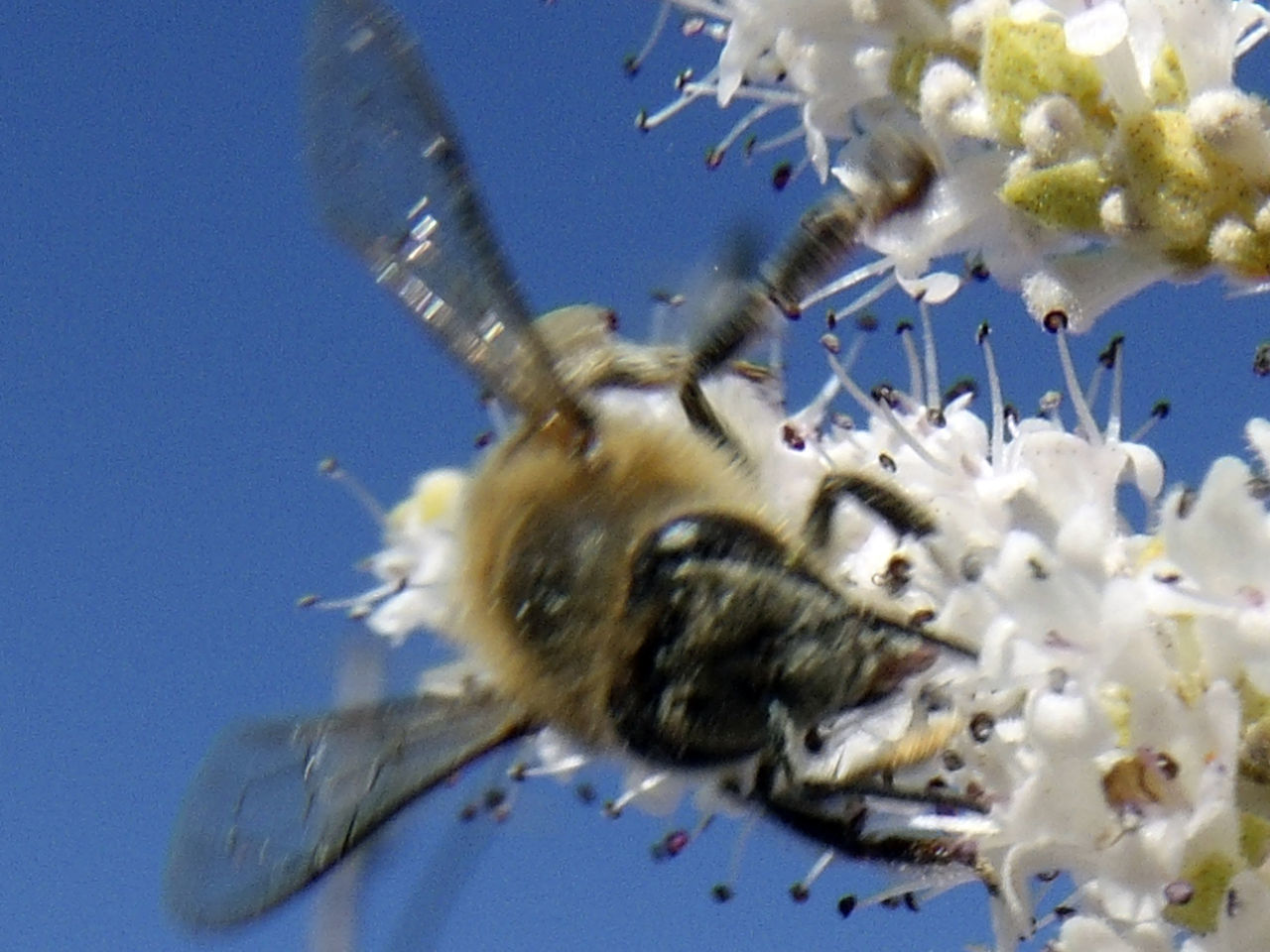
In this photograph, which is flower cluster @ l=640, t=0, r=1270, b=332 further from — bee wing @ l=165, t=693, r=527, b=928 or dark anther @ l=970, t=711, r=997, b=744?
bee wing @ l=165, t=693, r=527, b=928

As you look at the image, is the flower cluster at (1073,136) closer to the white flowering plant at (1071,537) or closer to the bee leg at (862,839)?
the white flowering plant at (1071,537)

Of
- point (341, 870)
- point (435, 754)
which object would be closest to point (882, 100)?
point (435, 754)

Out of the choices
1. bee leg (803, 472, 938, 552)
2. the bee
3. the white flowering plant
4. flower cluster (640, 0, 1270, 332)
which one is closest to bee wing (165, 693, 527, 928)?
the bee

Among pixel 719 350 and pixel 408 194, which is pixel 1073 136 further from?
pixel 408 194

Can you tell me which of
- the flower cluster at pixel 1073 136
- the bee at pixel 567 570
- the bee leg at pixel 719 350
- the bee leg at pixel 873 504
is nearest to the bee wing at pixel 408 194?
the bee at pixel 567 570

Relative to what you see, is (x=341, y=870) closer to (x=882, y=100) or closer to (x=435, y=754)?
(x=435, y=754)

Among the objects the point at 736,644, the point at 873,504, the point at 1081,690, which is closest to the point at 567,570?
the point at 736,644
